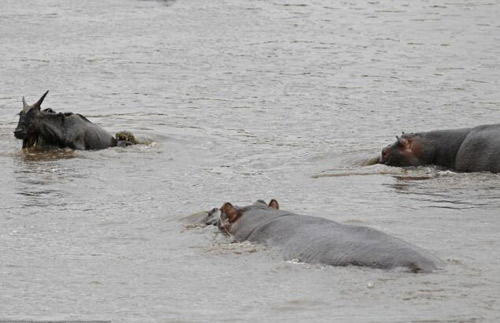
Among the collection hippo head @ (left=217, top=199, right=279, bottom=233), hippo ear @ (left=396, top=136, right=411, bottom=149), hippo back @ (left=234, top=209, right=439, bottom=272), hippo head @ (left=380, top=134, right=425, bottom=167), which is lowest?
hippo head @ (left=380, top=134, right=425, bottom=167)

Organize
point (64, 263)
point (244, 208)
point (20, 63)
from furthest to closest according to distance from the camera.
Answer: point (20, 63), point (244, 208), point (64, 263)

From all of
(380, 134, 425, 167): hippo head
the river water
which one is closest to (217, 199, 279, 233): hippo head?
the river water

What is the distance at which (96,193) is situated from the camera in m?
10.1

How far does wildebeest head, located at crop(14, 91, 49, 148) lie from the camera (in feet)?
38.7

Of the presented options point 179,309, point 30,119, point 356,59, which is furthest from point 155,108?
point 179,309

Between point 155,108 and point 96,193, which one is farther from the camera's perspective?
point 155,108

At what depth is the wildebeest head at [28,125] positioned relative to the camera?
38.7 feet

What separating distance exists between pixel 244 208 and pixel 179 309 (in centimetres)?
186

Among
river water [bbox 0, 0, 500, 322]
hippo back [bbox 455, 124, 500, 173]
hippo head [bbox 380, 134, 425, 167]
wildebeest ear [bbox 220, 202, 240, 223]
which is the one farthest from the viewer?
hippo head [bbox 380, 134, 425, 167]

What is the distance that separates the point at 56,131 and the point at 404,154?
3429mm

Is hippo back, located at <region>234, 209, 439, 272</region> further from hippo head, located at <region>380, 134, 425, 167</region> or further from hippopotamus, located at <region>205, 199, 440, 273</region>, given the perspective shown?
hippo head, located at <region>380, 134, 425, 167</region>

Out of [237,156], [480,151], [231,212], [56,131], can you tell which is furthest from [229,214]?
[56,131]

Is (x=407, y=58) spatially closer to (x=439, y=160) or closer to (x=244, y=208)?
(x=439, y=160)

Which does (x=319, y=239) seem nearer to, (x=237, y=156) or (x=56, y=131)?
(x=237, y=156)
